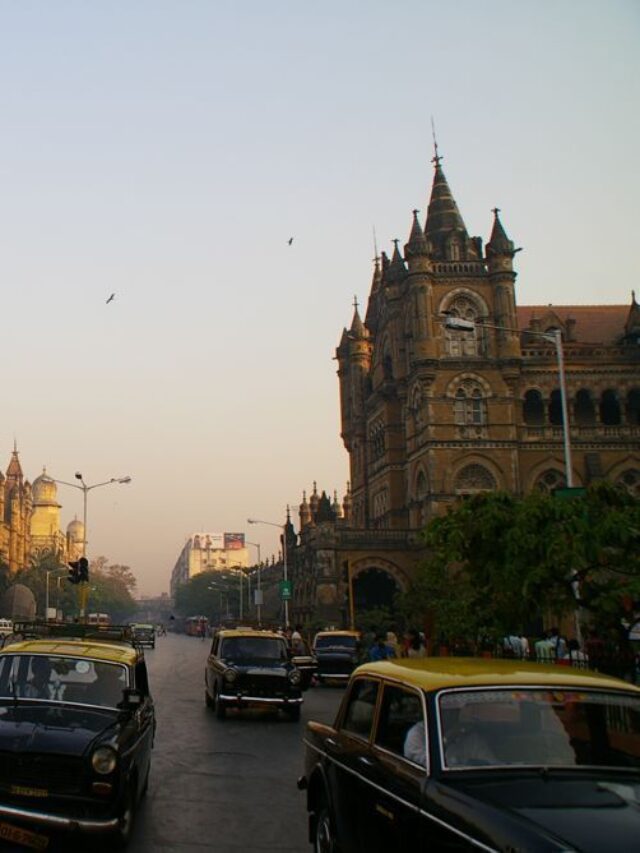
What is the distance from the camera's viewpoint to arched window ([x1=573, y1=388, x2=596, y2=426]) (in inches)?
2175

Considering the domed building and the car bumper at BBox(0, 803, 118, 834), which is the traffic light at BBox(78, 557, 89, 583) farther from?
the domed building

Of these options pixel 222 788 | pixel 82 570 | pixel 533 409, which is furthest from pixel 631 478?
pixel 222 788

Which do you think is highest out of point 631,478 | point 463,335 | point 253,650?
point 463,335

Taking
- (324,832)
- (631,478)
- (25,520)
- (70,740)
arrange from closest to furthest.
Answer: (324,832), (70,740), (631,478), (25,520)

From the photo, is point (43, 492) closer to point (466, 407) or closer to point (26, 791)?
point (466, 407)

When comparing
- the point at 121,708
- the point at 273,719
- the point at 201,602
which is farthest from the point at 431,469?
the point at 201,602

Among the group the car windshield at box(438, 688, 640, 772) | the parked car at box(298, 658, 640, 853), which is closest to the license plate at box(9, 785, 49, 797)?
the parked car at box(298, 658, 640, 853)

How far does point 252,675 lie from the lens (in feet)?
57.0

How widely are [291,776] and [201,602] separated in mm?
147586

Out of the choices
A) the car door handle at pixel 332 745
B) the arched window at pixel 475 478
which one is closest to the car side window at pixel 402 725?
the car door handle at pixel 332 745

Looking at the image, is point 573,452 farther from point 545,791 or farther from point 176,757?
point 545,791

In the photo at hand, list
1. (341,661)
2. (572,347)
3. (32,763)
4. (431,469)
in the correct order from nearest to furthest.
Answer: (32,763) < (341,661) < (431,469) < (572,347)

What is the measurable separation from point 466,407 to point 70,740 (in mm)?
46706

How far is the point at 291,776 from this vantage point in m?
11.1
